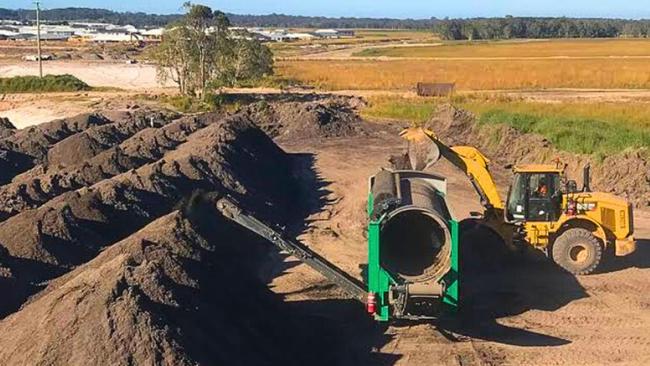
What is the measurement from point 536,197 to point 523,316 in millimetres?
2779

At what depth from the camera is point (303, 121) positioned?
131 ft

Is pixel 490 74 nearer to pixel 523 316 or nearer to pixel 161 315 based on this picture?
pixel 523 316

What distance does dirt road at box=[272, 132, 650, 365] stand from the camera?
14023 mm

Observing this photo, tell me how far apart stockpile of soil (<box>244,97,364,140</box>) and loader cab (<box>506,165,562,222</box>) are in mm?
21346

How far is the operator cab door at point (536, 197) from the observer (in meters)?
17.4

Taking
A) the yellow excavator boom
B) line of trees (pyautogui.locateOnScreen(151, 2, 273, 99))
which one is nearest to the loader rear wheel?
the yellow excavator boom

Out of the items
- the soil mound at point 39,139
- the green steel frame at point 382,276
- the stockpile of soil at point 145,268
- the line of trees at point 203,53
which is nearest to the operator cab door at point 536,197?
the green steel frame at point 382,276

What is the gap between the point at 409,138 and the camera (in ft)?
59.3

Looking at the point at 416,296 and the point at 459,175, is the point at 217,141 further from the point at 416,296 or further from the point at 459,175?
the point at 416,296

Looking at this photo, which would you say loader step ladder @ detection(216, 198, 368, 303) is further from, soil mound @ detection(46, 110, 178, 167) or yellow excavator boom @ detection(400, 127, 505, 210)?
soil mound @ detection(46, 110, 178, 167)

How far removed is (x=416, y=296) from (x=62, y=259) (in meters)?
6.73

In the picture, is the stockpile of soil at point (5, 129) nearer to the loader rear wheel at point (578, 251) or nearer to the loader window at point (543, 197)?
the loader window at point (543, 197)

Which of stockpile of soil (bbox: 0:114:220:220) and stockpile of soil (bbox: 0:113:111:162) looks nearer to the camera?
stockpile of soil (bbox: 0:114:220:220)

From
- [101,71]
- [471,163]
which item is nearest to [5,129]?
[471,163]
